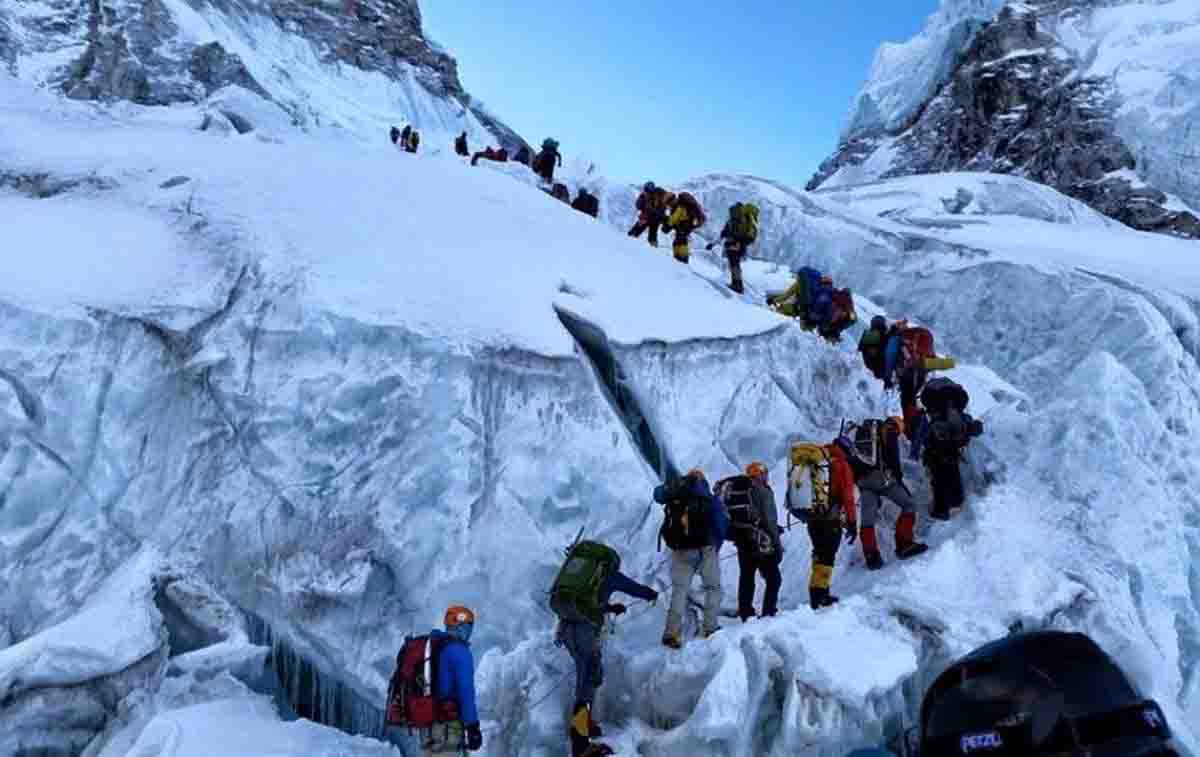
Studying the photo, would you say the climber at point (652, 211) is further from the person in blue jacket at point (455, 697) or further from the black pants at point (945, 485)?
the person in blue jacket at point (455, 697)

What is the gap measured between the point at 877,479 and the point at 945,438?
2.95 ft

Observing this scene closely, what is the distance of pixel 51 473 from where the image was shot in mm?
7426

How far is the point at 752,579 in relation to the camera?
7504 millimetres

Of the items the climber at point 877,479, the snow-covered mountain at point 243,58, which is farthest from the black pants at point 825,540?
the snow-covered mountain at point 243,58

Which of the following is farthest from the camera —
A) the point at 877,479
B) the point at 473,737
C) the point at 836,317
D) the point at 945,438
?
the point at 836,317

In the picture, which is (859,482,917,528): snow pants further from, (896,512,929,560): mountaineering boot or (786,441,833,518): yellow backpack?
(786,441,833,518): yellow backpack

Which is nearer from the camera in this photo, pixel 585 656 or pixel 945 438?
pixel 585 656

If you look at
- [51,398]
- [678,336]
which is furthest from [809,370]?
[51,398]

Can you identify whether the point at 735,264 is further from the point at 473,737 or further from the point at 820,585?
the point at 473,737

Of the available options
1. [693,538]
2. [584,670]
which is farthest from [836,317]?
[584,670]

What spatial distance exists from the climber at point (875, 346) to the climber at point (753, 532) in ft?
15.6

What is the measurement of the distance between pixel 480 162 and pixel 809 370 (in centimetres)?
1246

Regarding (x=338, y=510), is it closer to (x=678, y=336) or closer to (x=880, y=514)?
(x=678, y=336)

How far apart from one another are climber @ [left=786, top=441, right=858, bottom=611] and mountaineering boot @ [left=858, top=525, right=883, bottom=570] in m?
0.46
